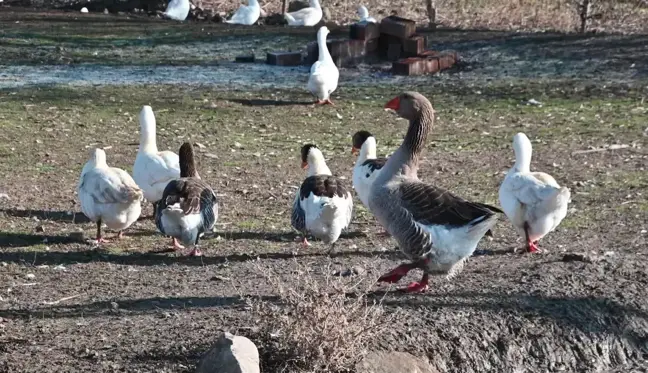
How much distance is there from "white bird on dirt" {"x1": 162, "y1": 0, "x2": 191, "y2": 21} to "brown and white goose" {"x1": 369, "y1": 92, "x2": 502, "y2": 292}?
16361 mm

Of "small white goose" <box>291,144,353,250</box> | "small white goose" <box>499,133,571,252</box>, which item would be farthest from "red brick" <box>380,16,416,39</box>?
"small white goose" <box>291,144,353,250</box>

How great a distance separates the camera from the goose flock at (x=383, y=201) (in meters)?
7.10

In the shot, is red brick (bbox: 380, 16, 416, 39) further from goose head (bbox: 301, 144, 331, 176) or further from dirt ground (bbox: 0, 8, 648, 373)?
goose head (bbox: 301, 144, 331, 176)

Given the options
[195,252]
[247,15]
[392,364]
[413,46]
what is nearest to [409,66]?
[413,46]

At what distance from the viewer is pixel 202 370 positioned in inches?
230

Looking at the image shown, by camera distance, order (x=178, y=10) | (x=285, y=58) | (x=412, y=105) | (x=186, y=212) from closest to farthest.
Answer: (x=412, y=105)
(x=186, y=212)
(x=285, y=58)
(x=178, y=10)

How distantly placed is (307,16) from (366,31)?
205 inches

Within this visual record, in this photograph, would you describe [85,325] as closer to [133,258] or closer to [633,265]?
[133,258]

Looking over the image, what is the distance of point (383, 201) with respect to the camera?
24.4 ft

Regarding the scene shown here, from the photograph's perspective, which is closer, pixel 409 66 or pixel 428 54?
pixel 409 66

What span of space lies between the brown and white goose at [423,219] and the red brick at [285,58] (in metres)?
10.3

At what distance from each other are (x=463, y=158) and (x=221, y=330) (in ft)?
20.9

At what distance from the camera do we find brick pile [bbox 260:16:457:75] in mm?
17141

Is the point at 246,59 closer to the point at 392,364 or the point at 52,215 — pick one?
the point at 52,215
